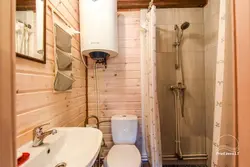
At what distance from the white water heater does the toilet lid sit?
45.7 inches

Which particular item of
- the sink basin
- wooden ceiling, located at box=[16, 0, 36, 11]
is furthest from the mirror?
the sink basin

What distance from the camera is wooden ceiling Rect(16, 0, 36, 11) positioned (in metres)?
0.93

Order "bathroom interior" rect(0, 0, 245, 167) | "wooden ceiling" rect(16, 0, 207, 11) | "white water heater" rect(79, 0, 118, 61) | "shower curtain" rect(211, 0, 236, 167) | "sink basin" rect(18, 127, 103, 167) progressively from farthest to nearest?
"wooden ceiling" rect(16, 0, 207, 11) < "white water heater" rect(79, 0, 118, 61) < "bathroom interior" rect(0, 0, 245, 167) < "shower curtain" rect(211, 0, 236, 167) < "sink basin" rect(18, 127, 103, 167)

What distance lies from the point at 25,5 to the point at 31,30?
0.46 feet

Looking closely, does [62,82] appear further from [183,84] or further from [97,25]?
[183,84]

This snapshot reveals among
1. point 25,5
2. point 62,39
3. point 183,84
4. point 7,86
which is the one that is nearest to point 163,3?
point 183,84

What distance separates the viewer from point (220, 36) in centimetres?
115

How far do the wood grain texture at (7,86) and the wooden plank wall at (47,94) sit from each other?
0.57 metres

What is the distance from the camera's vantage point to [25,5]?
100cm

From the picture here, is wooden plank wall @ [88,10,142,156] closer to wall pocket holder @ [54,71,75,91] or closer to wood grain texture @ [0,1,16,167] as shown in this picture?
wall pocket holder @ [54,71,75,91]

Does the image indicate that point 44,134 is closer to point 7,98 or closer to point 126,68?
point 7,98

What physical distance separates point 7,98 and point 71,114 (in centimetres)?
146

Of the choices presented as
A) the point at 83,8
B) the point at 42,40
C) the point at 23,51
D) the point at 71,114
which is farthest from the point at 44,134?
the point at 83,8

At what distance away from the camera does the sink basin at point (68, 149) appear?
893mm
